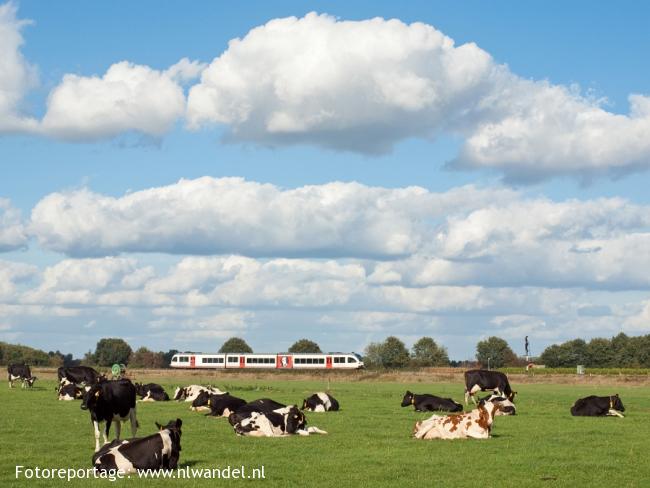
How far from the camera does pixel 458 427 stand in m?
24.1

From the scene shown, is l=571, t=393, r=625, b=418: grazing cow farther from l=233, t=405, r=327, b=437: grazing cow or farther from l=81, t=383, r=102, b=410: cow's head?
l=81, t=383, r=102, b=410: cow's head

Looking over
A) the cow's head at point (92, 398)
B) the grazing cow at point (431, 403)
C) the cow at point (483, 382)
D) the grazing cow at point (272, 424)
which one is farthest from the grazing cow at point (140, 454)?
the cow at point (483, 382)

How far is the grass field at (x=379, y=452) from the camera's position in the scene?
691 inches

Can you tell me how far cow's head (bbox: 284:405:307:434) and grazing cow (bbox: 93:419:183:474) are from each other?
6.60 m

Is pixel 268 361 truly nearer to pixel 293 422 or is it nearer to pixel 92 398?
pixel 293 422

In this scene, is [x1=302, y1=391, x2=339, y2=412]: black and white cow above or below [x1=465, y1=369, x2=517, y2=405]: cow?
below

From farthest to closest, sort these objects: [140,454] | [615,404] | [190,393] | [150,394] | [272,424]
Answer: [150,394], [190,393], [615,404], [272,424], [140,454]

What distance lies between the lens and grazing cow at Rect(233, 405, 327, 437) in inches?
967

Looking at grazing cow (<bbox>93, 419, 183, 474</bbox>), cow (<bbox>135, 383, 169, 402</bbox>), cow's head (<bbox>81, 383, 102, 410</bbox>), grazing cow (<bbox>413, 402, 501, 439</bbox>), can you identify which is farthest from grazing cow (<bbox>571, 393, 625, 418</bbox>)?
grazing cow (<bbox>93, 419, 183, 474</bbox>)

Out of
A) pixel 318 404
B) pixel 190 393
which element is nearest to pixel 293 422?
pixel 318 404

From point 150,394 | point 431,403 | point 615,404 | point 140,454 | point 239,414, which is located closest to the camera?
point 140,454

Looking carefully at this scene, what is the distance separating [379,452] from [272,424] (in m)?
4.40

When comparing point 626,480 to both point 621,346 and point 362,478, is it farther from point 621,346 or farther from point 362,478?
point 621,346

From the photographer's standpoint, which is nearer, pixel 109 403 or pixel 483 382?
pixel 109 403
